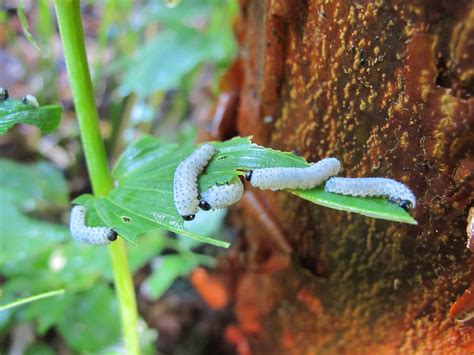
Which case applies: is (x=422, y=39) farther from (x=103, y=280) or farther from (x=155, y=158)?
(x=103, y=280)

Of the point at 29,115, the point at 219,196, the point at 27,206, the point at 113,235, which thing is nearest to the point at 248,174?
the point at 219,196

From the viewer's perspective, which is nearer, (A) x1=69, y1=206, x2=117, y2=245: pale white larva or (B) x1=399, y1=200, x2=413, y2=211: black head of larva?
(B) x1=399, y1=200, x2=413, y2=211: black head of larva

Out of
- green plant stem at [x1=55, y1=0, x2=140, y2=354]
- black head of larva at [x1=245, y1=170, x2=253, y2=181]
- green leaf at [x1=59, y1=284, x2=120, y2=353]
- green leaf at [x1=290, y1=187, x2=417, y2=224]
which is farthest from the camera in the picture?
green leaf at [x1=59, y1=284, x2=120, y2=353]

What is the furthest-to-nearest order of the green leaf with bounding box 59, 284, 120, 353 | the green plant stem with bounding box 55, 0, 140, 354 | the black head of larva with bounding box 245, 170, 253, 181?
1. the green leaf with bounding box 59, 284, 120, 353
2. the green plant stem with bounding box 55, 0, 140, 354
3. the black head of larva with bounding box 245, 170, 253, 181

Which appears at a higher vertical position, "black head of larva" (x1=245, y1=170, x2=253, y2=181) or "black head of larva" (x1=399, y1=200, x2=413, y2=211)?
"black head of larva" (x1=245, y1=170, x2=253, y2=181)

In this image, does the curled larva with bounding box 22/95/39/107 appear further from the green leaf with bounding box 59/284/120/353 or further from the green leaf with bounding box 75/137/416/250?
the green leaf with bounding box 59/284/120/353

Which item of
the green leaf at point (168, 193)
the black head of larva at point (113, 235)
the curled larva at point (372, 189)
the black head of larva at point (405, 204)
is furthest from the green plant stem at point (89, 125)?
the black head of larva at point (405, 204)

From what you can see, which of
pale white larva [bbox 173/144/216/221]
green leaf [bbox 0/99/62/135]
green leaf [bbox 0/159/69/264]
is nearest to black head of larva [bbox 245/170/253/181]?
pale white larva [bbox 173/144/216/221]

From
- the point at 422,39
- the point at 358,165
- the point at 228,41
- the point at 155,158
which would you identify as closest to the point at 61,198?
the point at 228,41

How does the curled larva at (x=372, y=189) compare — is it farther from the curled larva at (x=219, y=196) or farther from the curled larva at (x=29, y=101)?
the curled larva at (x=29, y=101)
